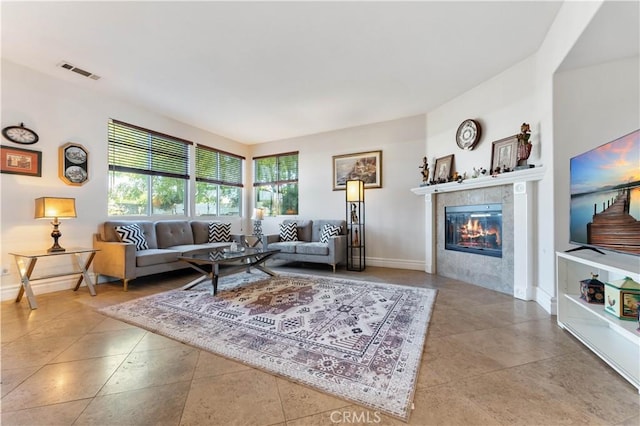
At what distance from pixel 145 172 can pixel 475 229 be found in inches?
210

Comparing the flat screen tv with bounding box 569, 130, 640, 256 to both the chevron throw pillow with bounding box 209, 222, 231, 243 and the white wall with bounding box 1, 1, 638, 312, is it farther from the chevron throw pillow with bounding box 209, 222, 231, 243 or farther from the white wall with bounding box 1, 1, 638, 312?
the chevron throw pillow with bounding box 209, 222, 231, 243

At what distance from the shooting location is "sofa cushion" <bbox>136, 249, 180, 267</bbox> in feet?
11.9

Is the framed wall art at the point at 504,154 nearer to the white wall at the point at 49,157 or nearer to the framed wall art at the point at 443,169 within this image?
the framed wall art at the point at 443,169

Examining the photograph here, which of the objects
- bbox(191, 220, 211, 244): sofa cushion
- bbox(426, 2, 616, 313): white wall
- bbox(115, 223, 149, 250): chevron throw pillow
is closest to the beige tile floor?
bbox(426, 2, 616, 313): white wall

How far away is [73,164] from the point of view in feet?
12.1

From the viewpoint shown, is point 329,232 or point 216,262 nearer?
point 216,262

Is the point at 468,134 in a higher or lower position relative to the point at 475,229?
higher

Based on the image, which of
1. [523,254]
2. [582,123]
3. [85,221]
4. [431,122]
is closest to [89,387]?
[85,221]

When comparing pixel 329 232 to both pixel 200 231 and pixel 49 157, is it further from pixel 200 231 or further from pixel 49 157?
pixel 49 157

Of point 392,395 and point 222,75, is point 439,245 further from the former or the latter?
point 222,75

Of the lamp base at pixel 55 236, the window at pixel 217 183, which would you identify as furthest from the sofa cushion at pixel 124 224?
the window at pixel 217 183

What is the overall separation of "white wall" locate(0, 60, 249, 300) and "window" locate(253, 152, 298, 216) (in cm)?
283

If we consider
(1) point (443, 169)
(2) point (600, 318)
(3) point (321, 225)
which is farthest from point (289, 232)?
(2) point (600, 318)

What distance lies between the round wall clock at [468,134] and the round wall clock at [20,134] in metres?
5.73
